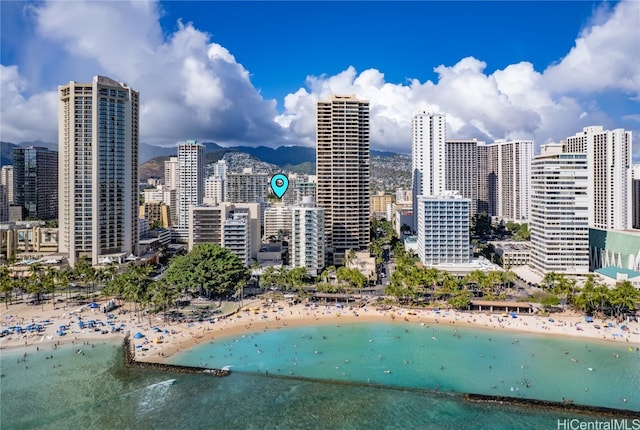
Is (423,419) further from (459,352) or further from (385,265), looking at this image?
(385,265)

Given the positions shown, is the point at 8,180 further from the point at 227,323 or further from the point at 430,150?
the point at 430,150

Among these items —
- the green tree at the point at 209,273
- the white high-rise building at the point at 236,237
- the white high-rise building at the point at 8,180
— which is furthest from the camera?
the white high-rise building at the point at 8,180

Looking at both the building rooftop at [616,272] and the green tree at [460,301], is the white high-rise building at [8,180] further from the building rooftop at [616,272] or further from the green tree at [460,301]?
the building rooftop at [616,272]

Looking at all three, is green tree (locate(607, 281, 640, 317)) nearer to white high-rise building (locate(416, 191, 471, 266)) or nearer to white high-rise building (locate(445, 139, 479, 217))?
white high-rise building (locate(416, 191, 471, 266))

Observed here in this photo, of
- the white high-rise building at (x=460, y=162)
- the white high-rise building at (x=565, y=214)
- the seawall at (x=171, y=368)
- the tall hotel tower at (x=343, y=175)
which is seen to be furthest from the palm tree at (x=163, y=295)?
the white high-rise building at (x=460, y=162)

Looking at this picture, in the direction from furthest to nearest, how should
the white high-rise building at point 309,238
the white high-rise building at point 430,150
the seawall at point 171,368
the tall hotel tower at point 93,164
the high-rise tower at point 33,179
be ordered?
the high-rise tower at point 33,179
the white high-rise building at point 430,150
the tall hotel tower at point 93,164
the white high-rise building at point 309,238
the seawall at point 171,368

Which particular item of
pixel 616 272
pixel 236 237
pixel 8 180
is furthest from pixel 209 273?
pixel 8 180
